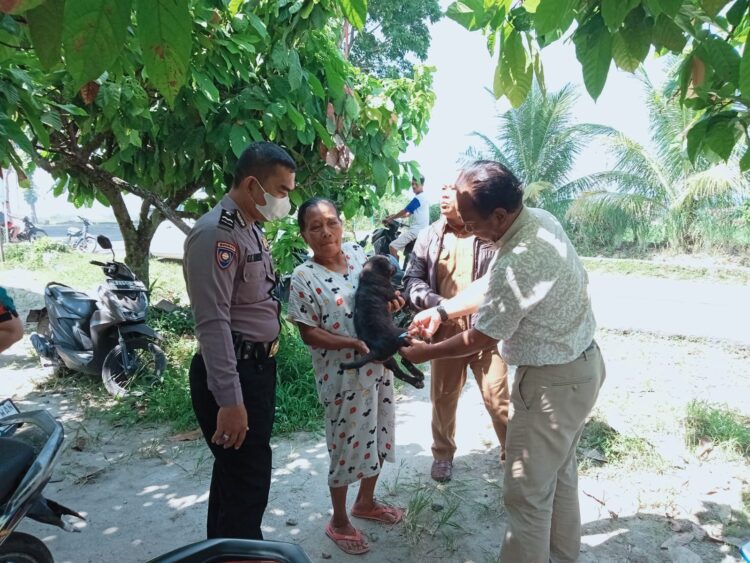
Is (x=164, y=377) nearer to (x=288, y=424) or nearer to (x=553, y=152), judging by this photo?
(x=288, y=424)

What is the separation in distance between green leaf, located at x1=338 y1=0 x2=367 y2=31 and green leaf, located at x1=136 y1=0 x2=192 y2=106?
558 mm

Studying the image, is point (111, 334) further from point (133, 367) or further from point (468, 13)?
point (468, 13)

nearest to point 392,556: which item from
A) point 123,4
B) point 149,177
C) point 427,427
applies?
point 427,427

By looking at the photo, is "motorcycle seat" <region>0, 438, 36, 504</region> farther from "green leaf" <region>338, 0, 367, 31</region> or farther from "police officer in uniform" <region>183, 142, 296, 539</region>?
"green leaf" <region>338, 0, 367, 31</region>

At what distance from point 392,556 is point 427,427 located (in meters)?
1.61

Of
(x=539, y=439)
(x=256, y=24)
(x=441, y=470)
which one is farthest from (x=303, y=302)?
(x=256, y=24)

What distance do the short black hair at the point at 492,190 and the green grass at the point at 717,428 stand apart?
8.64 feet

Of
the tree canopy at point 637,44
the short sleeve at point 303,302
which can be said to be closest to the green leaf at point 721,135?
the tree canopy at point 637,44

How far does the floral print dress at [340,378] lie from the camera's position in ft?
8.01

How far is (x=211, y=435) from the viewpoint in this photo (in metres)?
2.11

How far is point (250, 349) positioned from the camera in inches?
81.8

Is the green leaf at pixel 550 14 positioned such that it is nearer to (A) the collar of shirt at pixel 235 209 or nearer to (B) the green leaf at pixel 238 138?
(A) the collar of shirt at pixel 235 209

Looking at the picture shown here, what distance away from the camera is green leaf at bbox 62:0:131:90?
2.50 feet

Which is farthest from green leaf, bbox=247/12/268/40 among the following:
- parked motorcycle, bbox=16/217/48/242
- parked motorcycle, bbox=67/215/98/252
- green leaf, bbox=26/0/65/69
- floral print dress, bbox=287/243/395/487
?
parked motorcycle, bbox=16/217/48/242
